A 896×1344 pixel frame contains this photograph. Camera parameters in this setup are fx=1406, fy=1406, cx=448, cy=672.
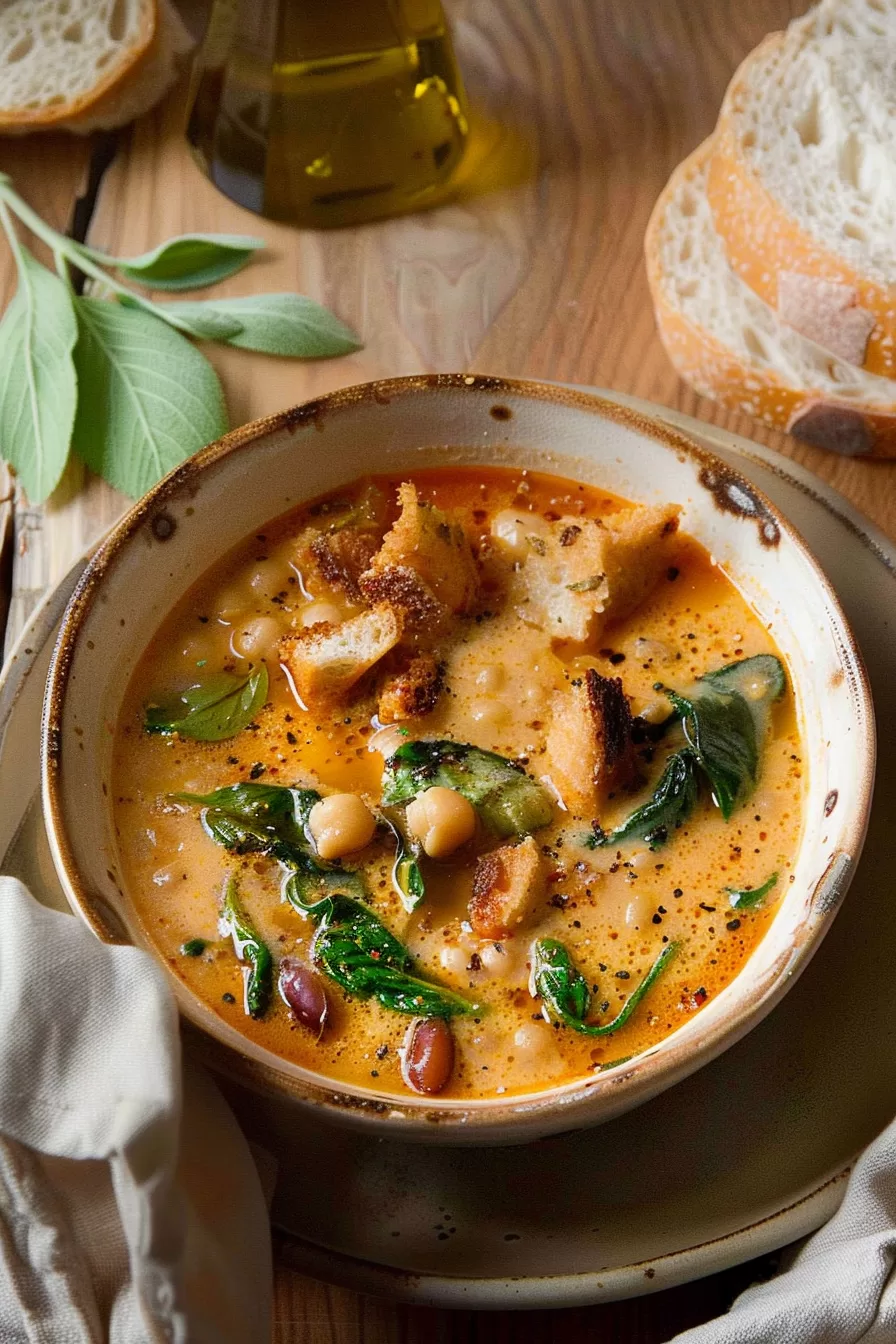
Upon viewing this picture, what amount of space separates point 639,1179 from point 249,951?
2.42ft

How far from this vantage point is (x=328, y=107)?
3.57 meters

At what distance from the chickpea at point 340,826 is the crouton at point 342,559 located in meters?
0.52

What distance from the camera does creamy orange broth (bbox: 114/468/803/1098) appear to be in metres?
2.31

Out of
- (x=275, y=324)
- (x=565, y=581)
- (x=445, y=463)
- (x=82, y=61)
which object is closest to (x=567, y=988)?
(x=565, y=581)

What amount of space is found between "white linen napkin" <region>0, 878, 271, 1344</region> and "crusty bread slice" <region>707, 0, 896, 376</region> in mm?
2320

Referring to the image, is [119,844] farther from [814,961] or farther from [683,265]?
[683,265]

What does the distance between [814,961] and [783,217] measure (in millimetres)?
1897

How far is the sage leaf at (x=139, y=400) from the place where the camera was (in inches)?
130

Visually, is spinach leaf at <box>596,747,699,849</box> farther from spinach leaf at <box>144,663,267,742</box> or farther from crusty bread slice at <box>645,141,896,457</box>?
crusty bread slice at <box>645,141,896,457</box>

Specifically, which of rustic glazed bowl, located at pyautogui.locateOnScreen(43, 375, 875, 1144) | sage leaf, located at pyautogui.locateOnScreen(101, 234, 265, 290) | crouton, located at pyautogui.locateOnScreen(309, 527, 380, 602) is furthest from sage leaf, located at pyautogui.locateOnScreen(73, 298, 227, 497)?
crouton, located at pyautogui.locateOnScreen(309, 527, 380, 602)

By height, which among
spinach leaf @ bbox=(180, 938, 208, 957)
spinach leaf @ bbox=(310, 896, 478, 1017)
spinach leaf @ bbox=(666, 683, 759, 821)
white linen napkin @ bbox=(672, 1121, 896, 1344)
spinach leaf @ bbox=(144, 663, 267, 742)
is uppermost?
spinach leaf @ bbox=(144, 663, 267, 742)

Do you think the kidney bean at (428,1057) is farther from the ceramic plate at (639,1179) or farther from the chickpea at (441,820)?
the chickpea at (441,820)

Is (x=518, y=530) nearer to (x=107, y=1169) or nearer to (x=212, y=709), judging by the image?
(x=212, y=709)

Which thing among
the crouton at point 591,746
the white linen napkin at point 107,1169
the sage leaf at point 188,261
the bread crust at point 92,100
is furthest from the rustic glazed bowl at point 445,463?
the bread crust at point 92,100
